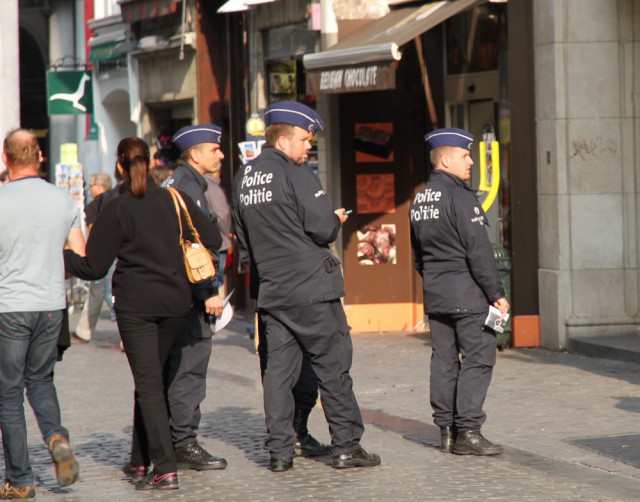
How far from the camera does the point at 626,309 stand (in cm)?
1332

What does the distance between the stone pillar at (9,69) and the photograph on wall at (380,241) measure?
279 inches

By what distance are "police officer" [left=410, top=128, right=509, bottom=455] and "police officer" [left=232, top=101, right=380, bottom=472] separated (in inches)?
24.6

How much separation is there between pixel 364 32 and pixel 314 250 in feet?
25.6

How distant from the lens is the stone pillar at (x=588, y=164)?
13188mm

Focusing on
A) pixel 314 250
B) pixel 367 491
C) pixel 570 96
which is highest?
pixel 570 96

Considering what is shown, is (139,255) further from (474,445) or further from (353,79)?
(353,79)

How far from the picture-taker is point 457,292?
8453mm

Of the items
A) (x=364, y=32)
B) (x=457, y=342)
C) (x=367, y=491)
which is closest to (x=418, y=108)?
(x=364, y=32)

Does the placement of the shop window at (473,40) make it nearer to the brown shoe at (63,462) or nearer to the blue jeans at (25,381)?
the blue jeans at (25,381)

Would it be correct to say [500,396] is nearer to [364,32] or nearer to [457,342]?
[457,342]

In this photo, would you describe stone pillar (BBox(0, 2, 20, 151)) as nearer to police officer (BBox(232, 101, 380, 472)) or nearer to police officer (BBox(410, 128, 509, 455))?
police officer (BBox(410, 128, 509, 455))

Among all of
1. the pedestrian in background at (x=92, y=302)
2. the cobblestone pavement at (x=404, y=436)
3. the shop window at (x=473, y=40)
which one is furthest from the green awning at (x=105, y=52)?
the cobblestone pavement at (x=404, y=436)

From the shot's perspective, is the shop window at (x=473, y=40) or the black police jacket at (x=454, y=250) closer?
the black police jacket at (x=454, y=250)

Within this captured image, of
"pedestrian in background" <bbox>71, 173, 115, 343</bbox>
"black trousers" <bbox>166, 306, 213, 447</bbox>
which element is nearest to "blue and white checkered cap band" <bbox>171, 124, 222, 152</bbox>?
"black trousers" <bbox>166, 306, 213, 447</bbox>
